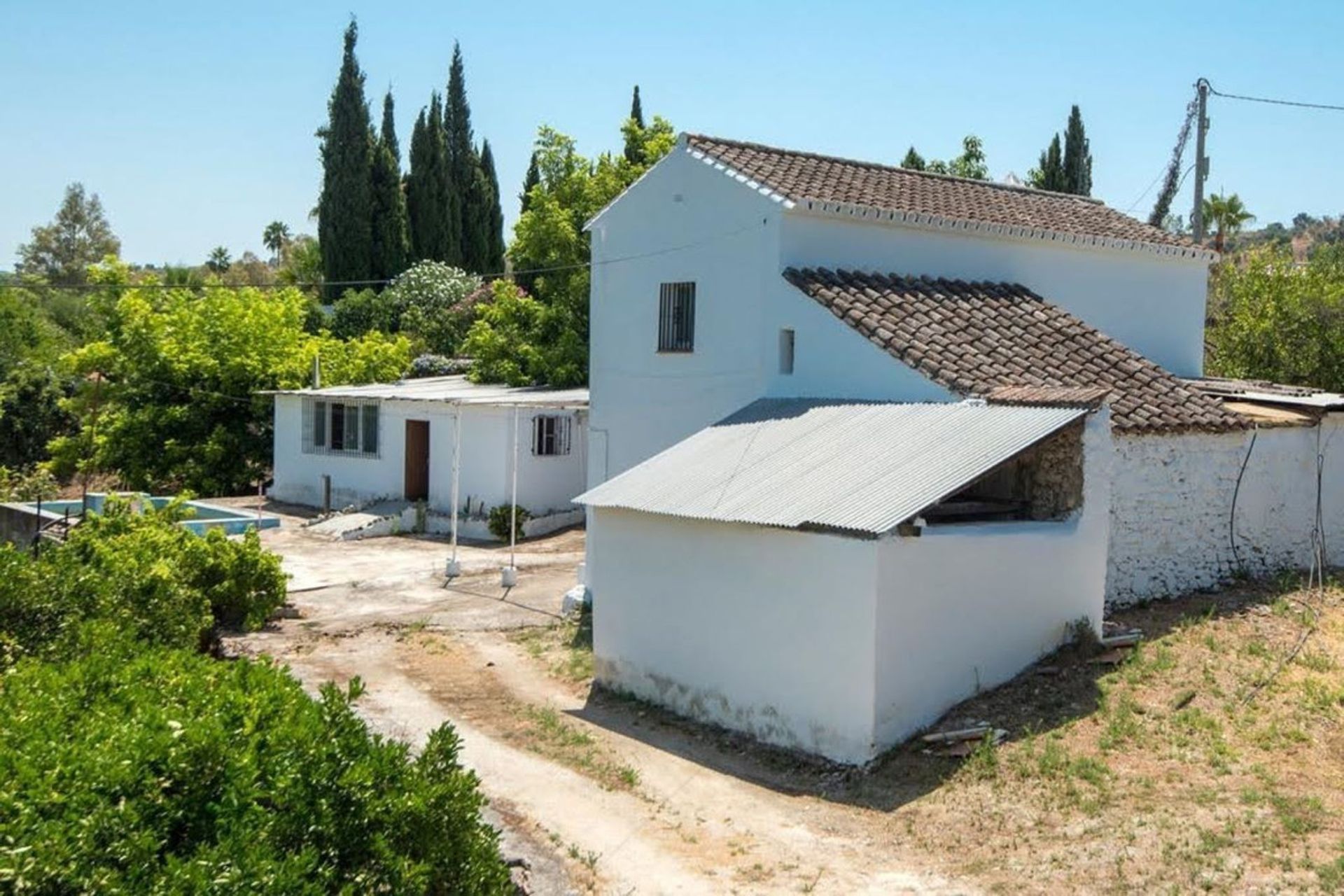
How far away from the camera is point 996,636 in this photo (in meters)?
11.5

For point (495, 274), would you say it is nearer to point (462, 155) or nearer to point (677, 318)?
point (462, 155)

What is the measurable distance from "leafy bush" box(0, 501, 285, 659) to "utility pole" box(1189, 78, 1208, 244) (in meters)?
19.8

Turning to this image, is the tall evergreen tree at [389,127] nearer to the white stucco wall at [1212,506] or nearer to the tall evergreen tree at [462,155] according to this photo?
the tall evergreen tree at [462,155]

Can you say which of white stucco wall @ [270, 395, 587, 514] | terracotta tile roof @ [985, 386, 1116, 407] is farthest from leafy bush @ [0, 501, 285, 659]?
terracotta tile roof @ [985, 386, 1116, 407]

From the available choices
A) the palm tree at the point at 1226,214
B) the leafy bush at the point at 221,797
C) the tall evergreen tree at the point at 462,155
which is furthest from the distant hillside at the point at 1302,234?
the leafy bush at the point at 221,797

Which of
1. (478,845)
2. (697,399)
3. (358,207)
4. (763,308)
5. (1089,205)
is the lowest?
(478,845)

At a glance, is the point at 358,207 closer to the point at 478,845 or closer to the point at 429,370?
the point at 429,370

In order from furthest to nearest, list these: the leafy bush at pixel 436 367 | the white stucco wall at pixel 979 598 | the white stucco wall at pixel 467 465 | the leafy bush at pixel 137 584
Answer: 1. the leafy bush at pixel 436 367
2. the white stucco wall at pixel 467 465
3. the white stucco wall at pixel 979 598
4. the leafy bush at pixel 137 584

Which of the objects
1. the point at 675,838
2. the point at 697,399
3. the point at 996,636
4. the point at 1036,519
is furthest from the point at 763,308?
the point at 675,838

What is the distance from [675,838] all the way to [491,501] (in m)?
Answer: 16.7

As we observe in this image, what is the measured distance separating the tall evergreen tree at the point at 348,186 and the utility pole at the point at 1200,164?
34.0 meters

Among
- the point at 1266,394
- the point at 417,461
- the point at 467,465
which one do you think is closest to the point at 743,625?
the point at 1266,394

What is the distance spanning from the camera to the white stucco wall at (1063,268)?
15852 millimetres

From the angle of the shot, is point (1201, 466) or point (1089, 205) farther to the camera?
point (1089, 205)
